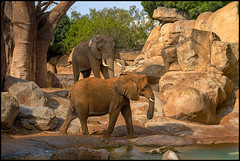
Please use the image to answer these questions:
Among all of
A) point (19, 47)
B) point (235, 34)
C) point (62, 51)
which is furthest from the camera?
point (62, 51)

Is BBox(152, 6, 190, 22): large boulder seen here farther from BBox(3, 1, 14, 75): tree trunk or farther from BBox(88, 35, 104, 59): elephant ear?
BBox(88, 35, 104, 59): elephant ear

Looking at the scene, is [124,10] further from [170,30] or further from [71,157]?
[71,157]

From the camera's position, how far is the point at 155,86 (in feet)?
55.7

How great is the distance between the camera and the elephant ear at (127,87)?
9141mm

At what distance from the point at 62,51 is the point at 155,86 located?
756 inches

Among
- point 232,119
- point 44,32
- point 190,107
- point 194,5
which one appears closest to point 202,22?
point 194,5

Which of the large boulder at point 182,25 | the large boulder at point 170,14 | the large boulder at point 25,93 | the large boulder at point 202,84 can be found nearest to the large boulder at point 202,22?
the large boulder at point 182,25

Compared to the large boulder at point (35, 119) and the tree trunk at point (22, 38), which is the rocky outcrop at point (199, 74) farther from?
the tree trunk at point (22, 38)

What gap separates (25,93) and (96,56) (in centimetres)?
370

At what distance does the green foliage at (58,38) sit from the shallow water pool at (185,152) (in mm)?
26851

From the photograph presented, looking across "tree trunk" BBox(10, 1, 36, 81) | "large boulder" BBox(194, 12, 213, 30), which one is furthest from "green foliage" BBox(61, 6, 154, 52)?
"tree trunk" BBox(10, 1, 36, 81)

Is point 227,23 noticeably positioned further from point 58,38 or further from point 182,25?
point 58,38

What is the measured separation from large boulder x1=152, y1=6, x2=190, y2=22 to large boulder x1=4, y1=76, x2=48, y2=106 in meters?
20.8

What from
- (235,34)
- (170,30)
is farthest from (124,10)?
(235,34)
